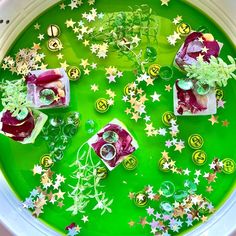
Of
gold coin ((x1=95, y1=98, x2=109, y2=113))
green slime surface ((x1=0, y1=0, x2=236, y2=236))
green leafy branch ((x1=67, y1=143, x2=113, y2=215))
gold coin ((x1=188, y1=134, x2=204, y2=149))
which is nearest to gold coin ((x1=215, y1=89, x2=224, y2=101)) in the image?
green slime surface ((x1=0, y1=0, x2=236, y2=236))

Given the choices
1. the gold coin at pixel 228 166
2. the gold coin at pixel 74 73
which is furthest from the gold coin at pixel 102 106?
the gold coin at pixel 228 166

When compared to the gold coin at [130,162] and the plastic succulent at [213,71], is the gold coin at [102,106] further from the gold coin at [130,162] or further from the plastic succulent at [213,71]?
the plastic succulent at [213,71]

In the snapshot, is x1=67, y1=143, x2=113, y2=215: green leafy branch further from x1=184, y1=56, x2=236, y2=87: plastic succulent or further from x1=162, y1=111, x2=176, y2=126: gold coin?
x1=184, y1=56, x2=236, y2=87: plastic succulent

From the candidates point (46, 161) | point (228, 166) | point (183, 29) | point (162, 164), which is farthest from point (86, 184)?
point (183, 29)

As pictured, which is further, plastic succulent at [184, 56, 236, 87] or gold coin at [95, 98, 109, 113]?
gold coin at [95, 98, 109, 113]

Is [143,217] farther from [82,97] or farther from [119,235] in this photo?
[82,97]
